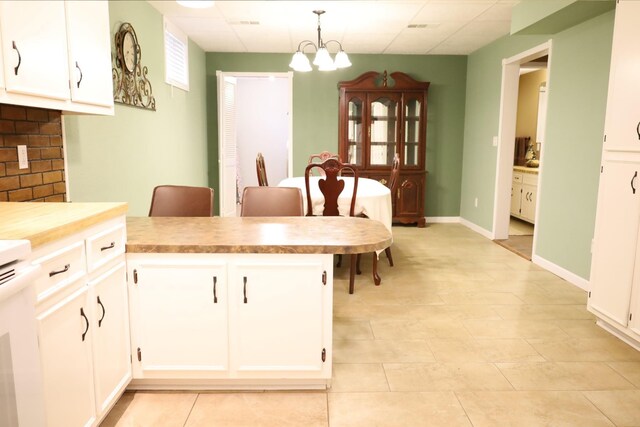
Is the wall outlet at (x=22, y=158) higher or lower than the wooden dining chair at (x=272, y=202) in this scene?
higher

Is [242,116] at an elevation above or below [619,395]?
above

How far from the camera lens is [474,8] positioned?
4246 mm

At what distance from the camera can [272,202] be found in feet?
9.21

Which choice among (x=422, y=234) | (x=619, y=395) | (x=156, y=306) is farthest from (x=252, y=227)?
(x=422, y=234)

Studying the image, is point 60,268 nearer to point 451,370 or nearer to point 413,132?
point 451,370

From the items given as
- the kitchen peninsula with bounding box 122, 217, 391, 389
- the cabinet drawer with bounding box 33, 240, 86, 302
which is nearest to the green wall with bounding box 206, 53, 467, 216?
the kitchen peninsula with bounding box 122, 217, 391, 389

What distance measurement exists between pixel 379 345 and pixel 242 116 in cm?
577

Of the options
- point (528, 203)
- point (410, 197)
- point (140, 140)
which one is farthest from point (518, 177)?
point (140, 140)

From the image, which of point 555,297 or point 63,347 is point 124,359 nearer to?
point 63,347

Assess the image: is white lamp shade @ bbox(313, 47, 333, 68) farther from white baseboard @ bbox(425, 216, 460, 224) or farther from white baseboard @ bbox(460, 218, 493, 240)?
white baseboard @ bbox(425, 216, 460, 224)

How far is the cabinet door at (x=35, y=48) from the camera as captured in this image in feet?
5.64

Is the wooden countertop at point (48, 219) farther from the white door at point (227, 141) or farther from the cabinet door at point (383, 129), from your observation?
the cabinet door at point (383, 129)

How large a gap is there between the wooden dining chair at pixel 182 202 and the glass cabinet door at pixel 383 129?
3.86 m

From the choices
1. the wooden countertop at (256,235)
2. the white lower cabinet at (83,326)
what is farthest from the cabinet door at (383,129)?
the white lower cabinet at (83,326)
